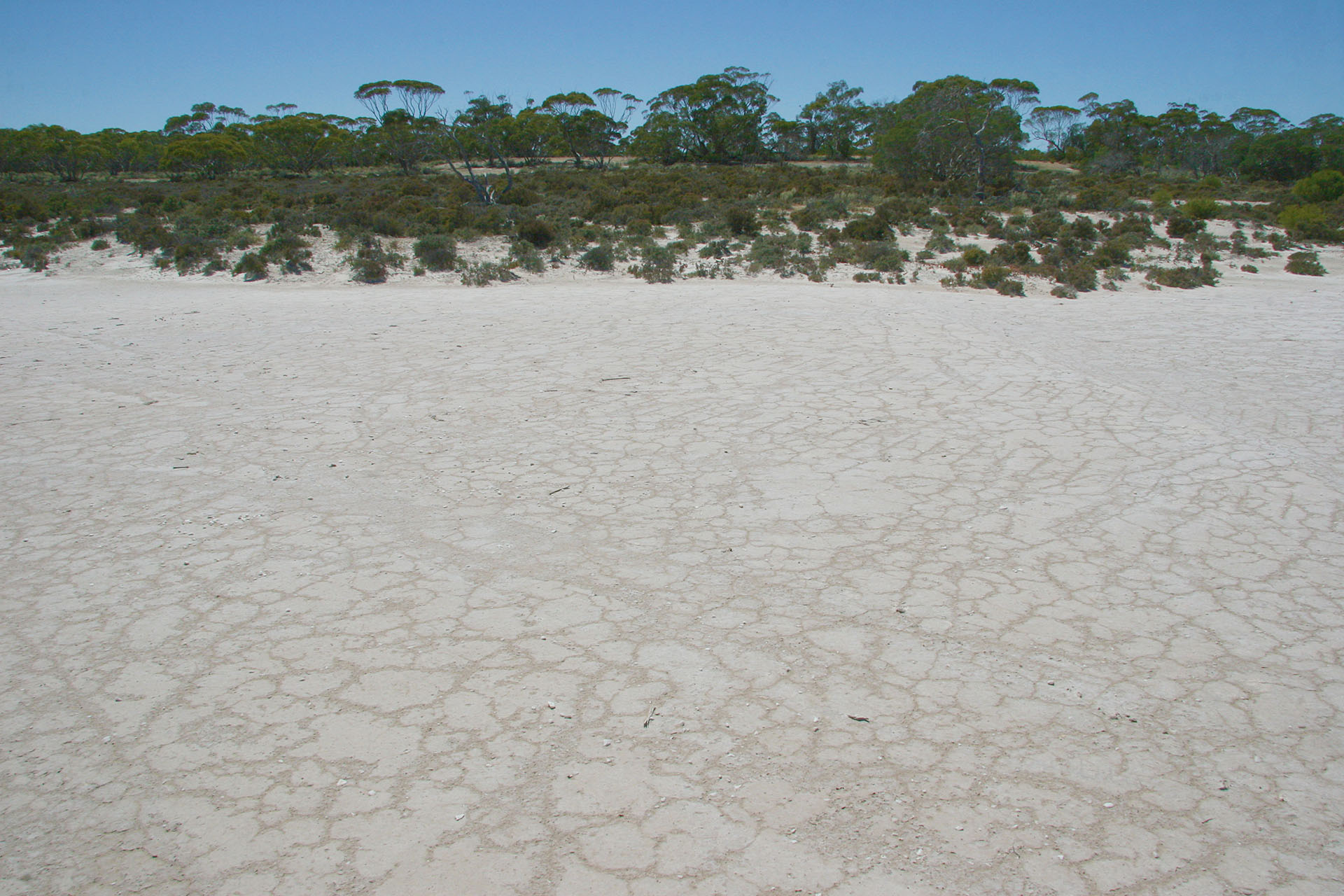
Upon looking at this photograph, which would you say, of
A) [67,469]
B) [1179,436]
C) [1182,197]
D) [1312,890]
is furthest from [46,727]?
[1182,197]

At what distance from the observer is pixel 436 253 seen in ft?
60.0

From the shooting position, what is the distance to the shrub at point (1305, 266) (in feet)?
61.6

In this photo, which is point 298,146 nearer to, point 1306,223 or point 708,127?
point 708,127

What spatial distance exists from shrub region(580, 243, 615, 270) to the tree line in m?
10.5

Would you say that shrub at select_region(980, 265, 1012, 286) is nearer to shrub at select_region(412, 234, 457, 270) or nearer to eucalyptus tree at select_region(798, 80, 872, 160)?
shrub at select_region(412, 234, 457, 270)

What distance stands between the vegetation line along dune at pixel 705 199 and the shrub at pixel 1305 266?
0.12m

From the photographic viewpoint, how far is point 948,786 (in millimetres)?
3162

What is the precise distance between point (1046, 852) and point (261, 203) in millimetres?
28959

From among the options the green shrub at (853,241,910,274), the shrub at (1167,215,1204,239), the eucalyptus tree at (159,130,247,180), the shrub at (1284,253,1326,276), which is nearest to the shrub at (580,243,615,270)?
the green shrub at (853,241,910,274)

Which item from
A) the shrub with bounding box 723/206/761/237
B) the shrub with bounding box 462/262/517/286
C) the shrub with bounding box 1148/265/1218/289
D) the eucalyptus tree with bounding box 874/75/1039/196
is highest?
the eucalyptus tree with bounding box 874/75/1039/196

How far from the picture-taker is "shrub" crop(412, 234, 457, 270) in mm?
18188

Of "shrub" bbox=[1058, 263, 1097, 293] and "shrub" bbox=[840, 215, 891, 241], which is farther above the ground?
"shrub" bbox=[840, 215, 891, 241]

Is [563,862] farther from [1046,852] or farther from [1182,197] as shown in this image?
[1182,197]

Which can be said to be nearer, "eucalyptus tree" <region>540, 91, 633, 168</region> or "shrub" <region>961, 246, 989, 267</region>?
"shrub" <region>961, 246, 989, 267</region>
